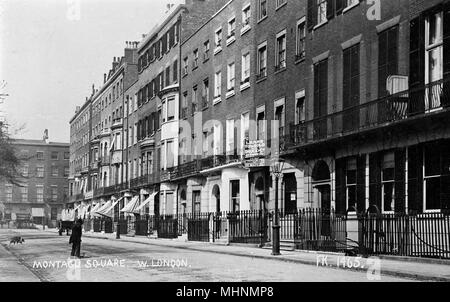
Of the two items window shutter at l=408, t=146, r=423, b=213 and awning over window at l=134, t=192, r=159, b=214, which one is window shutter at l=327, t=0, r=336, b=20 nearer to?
window shutter at l=408, t=146, r=423, b=213

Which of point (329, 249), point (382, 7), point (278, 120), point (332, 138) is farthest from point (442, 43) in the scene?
point (278, 120)

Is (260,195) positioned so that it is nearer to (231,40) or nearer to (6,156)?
(231,40)

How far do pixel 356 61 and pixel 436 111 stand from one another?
20.9ft

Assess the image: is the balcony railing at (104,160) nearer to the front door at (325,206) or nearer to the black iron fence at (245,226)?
the black iron fence at (245,226)

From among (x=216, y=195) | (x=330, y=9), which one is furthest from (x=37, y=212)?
(x=330, y=9)

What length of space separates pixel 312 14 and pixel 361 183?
8326mm

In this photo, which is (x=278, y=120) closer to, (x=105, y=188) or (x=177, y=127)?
(x=177, y=127)

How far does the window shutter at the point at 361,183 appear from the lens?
881 inches

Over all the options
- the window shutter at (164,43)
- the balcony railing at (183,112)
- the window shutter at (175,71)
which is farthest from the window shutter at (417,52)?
the window shutter at (164,43)

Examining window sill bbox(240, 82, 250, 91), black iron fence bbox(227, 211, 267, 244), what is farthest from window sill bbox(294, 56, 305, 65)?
black iron fence bbox(227, 211, 267, 244)

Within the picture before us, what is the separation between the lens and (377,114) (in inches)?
835

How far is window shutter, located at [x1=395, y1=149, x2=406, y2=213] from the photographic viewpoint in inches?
A: 790

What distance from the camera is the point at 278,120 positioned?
3034cm
